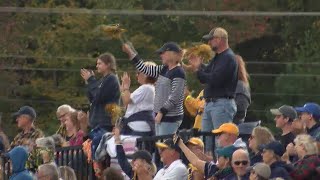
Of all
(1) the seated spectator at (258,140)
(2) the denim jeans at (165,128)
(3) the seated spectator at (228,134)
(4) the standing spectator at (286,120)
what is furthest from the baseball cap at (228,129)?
(2) the denim jeans at (165,128)

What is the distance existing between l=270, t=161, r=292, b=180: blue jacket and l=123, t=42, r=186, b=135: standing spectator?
9.88ft

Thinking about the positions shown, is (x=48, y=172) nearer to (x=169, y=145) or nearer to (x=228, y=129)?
(x=169, y=145)

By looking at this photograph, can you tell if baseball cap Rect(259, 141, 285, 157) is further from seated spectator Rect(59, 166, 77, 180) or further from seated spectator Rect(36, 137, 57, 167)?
seated spectator Rect(36, 137, 57, 167)

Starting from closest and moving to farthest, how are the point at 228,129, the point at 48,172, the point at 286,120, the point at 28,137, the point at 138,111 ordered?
the point at 48,172 → the point at 228,129 → the point at 286,120 → the point at 138,111 → the point at 28,137

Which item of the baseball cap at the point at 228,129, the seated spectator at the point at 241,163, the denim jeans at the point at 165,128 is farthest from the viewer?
the denim jeans at the point at 165,128

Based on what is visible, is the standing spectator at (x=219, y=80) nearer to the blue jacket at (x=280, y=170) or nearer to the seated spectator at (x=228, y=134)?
the seated spectator at (x=228, y=134)

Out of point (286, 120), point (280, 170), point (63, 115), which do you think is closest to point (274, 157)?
point (280, 170)

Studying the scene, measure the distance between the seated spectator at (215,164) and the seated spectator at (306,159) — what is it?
0.75 meters

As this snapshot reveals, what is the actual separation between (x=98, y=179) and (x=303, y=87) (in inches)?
535

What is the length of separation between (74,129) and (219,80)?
2760 mm

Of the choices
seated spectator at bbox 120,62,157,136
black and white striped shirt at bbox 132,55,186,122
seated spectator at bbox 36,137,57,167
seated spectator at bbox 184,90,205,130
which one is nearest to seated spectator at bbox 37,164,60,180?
seated spectator at bbox 36,137,57,167

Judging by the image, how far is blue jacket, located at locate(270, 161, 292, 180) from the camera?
14.4 meters

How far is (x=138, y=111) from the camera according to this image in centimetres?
1753

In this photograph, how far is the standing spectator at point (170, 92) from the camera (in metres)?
17.4
